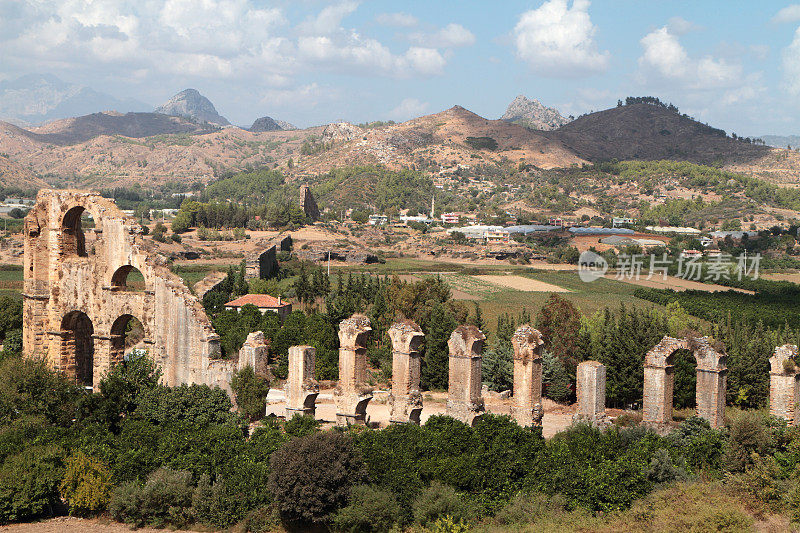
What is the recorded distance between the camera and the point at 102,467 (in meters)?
20.4

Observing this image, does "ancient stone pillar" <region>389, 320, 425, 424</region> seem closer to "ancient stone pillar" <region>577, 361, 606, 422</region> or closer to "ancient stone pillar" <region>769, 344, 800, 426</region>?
"ancient stone pillar" <region>577, 361, 606, 422</region>

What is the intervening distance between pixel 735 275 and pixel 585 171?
100477 mm

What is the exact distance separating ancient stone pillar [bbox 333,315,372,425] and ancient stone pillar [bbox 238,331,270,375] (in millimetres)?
3185

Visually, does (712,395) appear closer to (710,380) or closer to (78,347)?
(710,380)

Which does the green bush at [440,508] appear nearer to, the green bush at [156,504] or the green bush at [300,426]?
the green bush at [300,426]

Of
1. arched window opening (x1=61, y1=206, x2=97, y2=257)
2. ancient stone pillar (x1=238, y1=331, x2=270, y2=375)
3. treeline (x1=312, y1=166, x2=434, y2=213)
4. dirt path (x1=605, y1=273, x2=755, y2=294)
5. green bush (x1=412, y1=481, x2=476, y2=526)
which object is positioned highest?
treeline (x1=312, y1=166, x2=434, y2=213)

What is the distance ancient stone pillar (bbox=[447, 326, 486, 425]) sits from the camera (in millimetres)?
23109

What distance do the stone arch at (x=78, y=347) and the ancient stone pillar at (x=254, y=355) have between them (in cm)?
516

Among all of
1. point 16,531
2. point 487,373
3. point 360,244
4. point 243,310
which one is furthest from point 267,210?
point 16,531

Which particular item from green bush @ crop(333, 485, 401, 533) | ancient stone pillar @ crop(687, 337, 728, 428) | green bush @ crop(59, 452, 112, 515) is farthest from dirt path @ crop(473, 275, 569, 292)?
green bush @ crop(59, 452, 112, 515)

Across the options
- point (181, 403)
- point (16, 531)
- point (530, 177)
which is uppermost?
point (530, 177)

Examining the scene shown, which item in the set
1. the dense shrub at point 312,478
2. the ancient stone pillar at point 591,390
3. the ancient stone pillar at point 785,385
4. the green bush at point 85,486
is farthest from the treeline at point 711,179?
the green bush at point 85,486

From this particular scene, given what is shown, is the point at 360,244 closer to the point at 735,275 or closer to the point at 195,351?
the point at 735,275

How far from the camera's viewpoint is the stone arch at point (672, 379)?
23703mm
